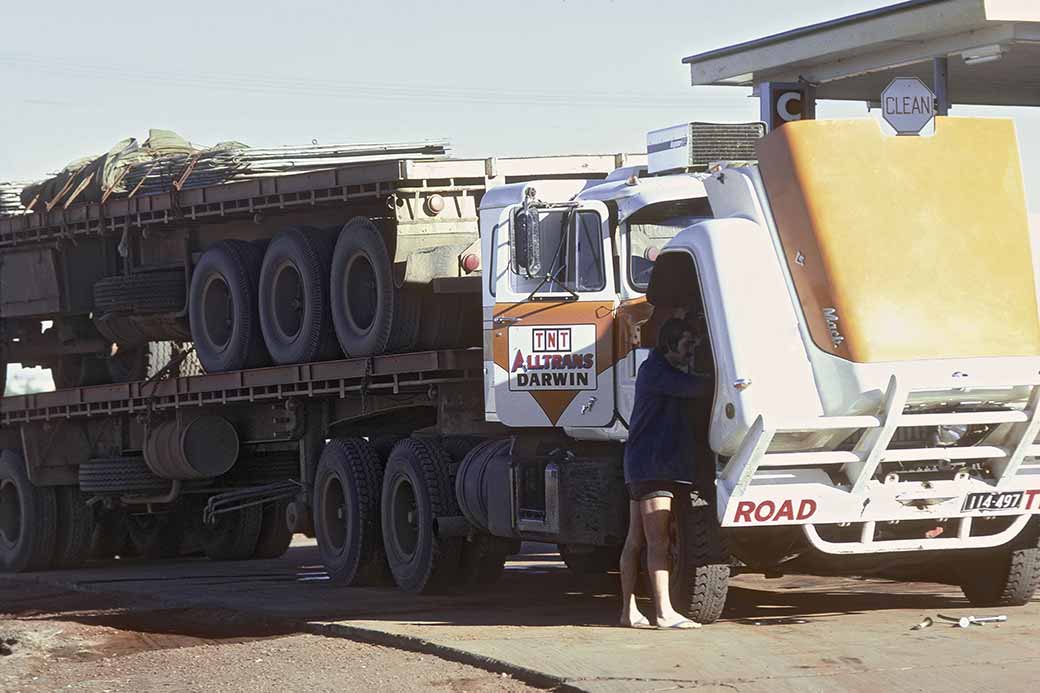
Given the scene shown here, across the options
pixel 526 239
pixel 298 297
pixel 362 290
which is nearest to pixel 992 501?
pixel 526 239

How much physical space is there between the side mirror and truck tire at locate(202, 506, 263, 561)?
770 cm

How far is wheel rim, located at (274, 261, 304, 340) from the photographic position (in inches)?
611

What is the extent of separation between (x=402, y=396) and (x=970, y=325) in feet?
18.2

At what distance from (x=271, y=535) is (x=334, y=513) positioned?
3.73 metres

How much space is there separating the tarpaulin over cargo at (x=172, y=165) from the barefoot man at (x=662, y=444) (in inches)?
231

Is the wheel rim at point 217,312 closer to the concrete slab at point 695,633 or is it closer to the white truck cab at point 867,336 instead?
the concrete slab at point 695,633

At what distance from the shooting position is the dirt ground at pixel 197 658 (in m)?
9.51

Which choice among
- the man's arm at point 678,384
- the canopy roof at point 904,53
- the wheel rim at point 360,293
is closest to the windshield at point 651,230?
the man's arm at point 678,384

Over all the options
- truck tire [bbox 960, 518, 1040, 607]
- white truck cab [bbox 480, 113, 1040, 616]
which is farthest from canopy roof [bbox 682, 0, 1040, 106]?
truck tire [bbox 960, 518, 1040, 607]

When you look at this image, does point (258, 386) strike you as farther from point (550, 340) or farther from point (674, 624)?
point (674, 624)

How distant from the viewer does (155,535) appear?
19.3 metres

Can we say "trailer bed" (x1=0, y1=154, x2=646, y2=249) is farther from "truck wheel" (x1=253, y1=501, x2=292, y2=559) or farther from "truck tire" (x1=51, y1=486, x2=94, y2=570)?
"truck wheel" (x1=253, y1=501, x2=292, y2=559)

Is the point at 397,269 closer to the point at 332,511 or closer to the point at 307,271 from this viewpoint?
the point at 307,271

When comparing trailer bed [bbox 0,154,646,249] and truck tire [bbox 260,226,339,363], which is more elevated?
trailer bed [bbox 0,154,646,249]
